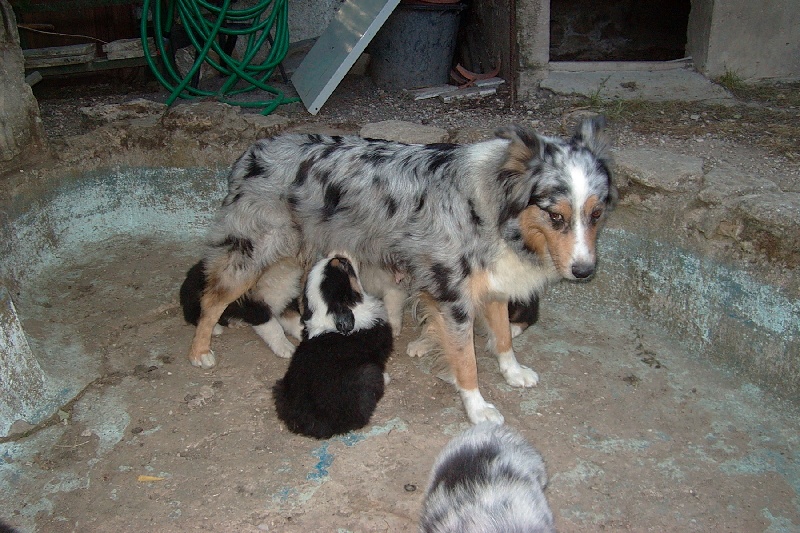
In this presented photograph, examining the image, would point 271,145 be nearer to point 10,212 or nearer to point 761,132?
point 10,212

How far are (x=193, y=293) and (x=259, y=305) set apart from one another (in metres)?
0.42

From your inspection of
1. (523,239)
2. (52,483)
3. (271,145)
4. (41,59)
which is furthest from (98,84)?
(523,239)

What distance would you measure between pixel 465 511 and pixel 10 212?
13.5 feet

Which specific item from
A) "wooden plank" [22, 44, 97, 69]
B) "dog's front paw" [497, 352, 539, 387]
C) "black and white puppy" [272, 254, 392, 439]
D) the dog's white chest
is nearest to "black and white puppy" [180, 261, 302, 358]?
"black and white puppy" [272, 254, 392, 439]

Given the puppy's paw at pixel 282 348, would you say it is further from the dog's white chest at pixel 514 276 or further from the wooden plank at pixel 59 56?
the wooden plank at pixel 59 56

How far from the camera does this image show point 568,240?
338 centimetres

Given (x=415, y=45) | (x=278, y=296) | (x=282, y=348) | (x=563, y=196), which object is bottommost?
(x=282, y=348)

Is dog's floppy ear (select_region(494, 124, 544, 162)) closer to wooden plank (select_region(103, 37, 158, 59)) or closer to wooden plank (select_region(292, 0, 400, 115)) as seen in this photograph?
wooden plank (select_region(292, 0, 400, 115))

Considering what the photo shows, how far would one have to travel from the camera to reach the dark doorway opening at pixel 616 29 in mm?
9211

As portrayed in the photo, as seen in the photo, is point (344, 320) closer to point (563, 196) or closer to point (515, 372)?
point (515, 372)

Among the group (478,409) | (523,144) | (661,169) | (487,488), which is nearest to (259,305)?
(478,409)

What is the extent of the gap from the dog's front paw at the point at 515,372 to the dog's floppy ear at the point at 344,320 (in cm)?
97

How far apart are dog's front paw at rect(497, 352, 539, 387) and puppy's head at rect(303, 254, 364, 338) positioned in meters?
0.95

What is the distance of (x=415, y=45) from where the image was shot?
293 inches
